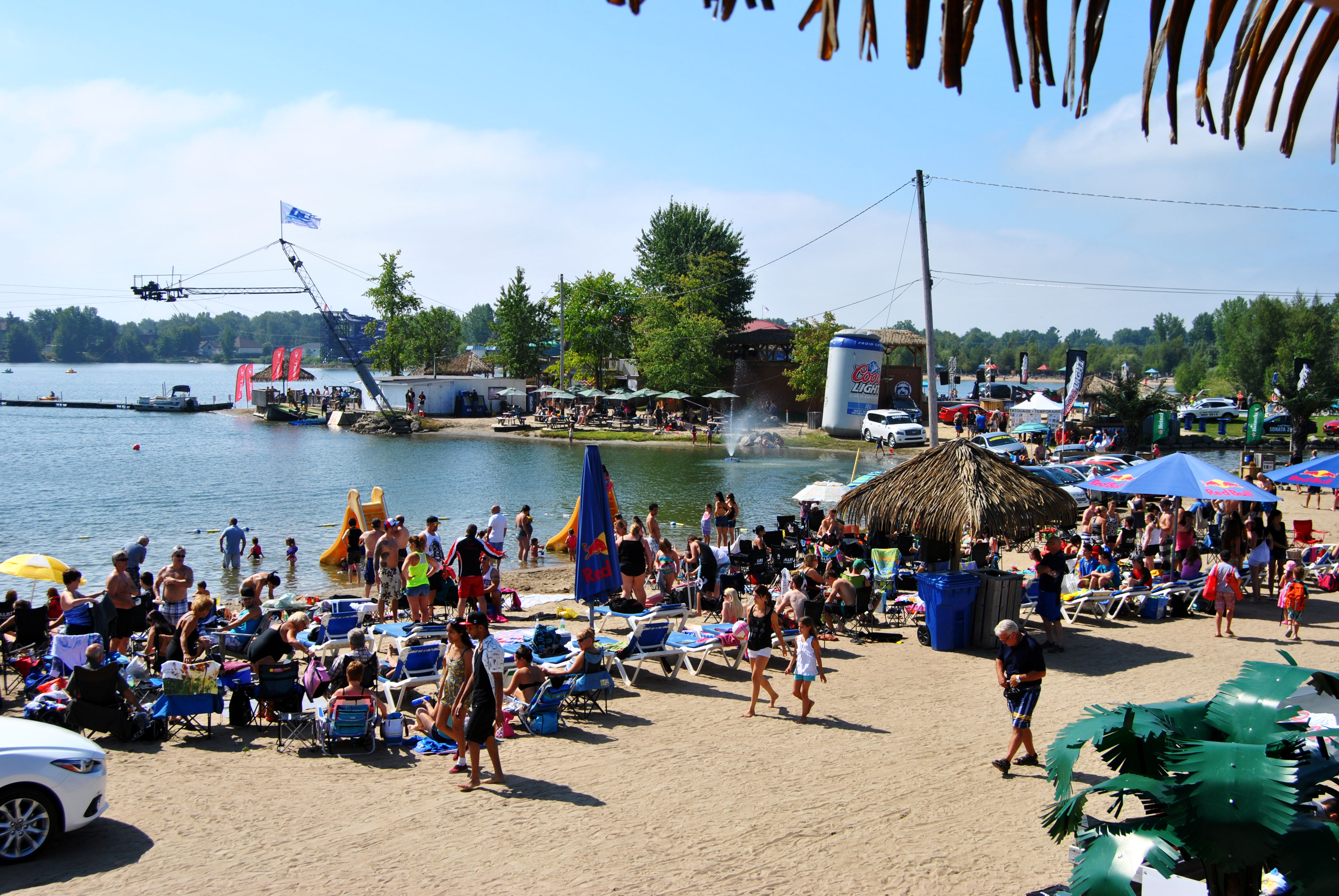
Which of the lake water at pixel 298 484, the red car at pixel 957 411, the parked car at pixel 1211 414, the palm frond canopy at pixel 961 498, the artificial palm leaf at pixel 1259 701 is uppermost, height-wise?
the parked car at pixel 1211 414

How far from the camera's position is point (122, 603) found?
34.6ft

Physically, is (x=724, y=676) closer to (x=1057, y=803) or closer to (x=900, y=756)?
(x=900, y=756)

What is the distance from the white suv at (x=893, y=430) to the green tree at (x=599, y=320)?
2143 centimetres

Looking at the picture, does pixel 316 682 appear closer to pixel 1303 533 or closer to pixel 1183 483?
pixel 1183 483

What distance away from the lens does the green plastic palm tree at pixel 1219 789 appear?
3.46 m

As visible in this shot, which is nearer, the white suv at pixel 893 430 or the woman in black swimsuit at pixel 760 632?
the woman in black swimsuit at pixel 760 632

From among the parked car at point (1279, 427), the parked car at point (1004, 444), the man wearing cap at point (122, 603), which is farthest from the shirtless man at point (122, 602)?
the parked car at point (1279, 427)

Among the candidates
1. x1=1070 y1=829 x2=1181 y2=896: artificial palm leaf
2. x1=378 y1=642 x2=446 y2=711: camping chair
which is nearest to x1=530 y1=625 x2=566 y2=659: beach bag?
x1=378 y1=642 x2=446 y2=711: camping chair

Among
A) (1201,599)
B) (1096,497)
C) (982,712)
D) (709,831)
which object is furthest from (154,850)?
(1096,497)

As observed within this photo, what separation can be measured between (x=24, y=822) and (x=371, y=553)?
9.57m

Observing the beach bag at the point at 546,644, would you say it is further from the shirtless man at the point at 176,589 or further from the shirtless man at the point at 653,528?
the shirtless man at the point at 653,528

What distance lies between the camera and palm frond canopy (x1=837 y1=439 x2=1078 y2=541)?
11633mm

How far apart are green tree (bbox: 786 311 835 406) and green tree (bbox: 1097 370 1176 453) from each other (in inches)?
677

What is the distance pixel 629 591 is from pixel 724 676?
2.75 meters
